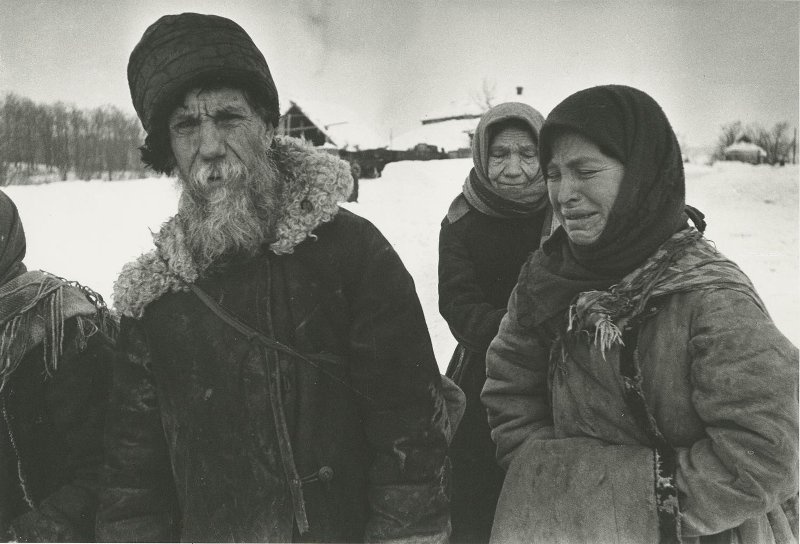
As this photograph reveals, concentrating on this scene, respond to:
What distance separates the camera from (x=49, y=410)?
187 centimetres

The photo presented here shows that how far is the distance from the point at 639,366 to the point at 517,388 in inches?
16.1

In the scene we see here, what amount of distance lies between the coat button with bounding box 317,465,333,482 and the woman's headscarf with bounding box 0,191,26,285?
4.13 ft

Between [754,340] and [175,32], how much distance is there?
1.61m

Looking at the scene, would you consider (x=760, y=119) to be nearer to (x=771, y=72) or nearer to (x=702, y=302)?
(x=771, y=72)

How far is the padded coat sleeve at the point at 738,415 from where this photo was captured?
1.29m

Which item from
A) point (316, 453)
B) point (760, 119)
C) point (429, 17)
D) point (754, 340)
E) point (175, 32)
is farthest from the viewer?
point (760, 119)

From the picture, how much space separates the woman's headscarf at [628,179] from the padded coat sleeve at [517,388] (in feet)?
0.62

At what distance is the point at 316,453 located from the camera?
1551 mm

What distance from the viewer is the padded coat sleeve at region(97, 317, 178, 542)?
1646mm

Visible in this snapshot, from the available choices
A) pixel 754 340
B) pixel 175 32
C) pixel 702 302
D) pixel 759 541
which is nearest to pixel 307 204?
pixel 175 32

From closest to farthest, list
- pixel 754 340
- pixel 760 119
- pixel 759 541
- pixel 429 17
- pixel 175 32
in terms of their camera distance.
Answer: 1. pixel 754 340
2. pixel 759 541
3. pixel 175 32
4. pixel 429 17
5. pixel 760 119

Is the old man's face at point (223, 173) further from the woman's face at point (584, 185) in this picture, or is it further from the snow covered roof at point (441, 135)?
the snow covered roof at point (441, 135)

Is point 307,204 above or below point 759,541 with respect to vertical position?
above

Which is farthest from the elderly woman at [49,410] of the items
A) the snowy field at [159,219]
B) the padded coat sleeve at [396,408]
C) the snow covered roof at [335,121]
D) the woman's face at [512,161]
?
the woman's face at [512,161]
